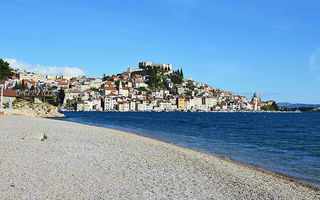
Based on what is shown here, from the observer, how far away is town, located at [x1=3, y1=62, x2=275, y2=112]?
465 feet

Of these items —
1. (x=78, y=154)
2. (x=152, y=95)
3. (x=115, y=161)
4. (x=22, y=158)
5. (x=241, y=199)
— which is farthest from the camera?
(x=152, y=95)

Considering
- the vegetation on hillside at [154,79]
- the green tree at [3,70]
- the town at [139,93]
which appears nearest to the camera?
the green tree at [3,70]

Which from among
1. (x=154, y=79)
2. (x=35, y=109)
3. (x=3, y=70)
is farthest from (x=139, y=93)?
(x=3, y=70)

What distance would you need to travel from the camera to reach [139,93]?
15988 cm

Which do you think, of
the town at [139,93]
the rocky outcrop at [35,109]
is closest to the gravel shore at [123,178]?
the rocky outcrop at [35,109]

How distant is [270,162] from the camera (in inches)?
541

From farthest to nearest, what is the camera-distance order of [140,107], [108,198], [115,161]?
1. [140,107]
2. [115,161]
3. [108,198]

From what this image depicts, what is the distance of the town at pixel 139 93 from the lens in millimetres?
141875

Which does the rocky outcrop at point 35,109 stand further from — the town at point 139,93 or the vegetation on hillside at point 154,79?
the vegetation on hillside at point 154,79

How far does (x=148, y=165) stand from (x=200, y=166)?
2.05m

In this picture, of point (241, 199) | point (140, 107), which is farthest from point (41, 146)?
point (140, 107)

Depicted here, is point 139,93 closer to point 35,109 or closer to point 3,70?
point 35,109

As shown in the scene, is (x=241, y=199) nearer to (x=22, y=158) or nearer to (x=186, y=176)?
(x=186, y=176)

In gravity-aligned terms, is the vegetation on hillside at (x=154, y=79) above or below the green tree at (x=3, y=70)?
above
